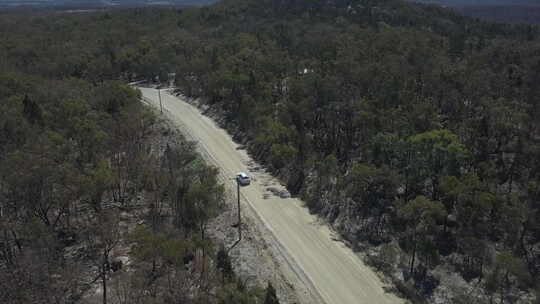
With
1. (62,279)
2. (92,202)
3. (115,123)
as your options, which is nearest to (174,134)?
(115,123)

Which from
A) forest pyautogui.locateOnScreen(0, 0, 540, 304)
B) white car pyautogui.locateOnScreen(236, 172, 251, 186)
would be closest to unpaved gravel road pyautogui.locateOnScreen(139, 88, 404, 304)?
white car pyautogui.locateOnScreen(236, 172, 251, 186)

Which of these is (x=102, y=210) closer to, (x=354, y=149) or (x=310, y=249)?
(x=310, y=249)

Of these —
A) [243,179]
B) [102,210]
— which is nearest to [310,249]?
[243,179]

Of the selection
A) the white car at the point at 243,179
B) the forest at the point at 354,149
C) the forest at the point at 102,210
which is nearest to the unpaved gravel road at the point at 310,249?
the white car at the point at 243,179

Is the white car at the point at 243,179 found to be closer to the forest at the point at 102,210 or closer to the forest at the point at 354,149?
the forest at the point at 354,149

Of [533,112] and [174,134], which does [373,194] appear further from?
[174,134]

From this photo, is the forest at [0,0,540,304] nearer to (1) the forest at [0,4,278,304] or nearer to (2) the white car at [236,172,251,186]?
(1) the forest at [0,4,278,304]
